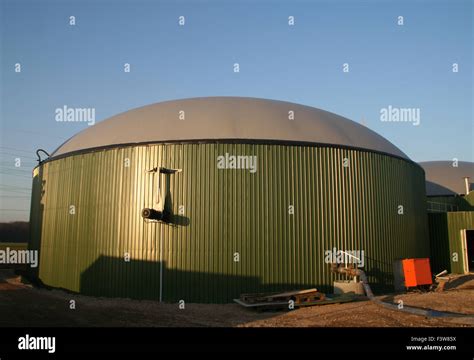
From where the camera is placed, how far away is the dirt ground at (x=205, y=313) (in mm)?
13320

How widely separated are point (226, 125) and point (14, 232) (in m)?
89.9

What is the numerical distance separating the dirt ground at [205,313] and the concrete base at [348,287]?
1.14 m

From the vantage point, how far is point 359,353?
9.22 m

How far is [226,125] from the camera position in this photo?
1969cm

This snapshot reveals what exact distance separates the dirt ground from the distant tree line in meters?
82.0

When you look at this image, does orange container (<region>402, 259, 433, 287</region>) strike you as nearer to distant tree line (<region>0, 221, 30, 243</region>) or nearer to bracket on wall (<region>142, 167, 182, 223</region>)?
bracket on wall (<region>142, 167, 182, 223</region>)

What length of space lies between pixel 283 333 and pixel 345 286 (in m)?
7.20

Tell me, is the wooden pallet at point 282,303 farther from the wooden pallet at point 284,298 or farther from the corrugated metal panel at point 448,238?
the corrugated metal panel at point 448,238

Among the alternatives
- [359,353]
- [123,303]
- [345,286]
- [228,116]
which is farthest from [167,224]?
[359,353]

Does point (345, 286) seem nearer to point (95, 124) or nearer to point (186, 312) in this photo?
point (186, 312)

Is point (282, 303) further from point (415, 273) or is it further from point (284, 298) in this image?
point (415, 273)

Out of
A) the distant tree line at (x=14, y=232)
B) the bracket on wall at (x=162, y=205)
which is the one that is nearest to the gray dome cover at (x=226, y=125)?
the bracket on wall at (x=162, y=205)

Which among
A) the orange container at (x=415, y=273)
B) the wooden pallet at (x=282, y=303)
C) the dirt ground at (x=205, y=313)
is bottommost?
the dirt ground at (x=205, y=313)

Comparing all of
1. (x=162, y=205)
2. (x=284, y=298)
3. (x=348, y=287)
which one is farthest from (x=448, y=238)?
(x=162, y=205)
